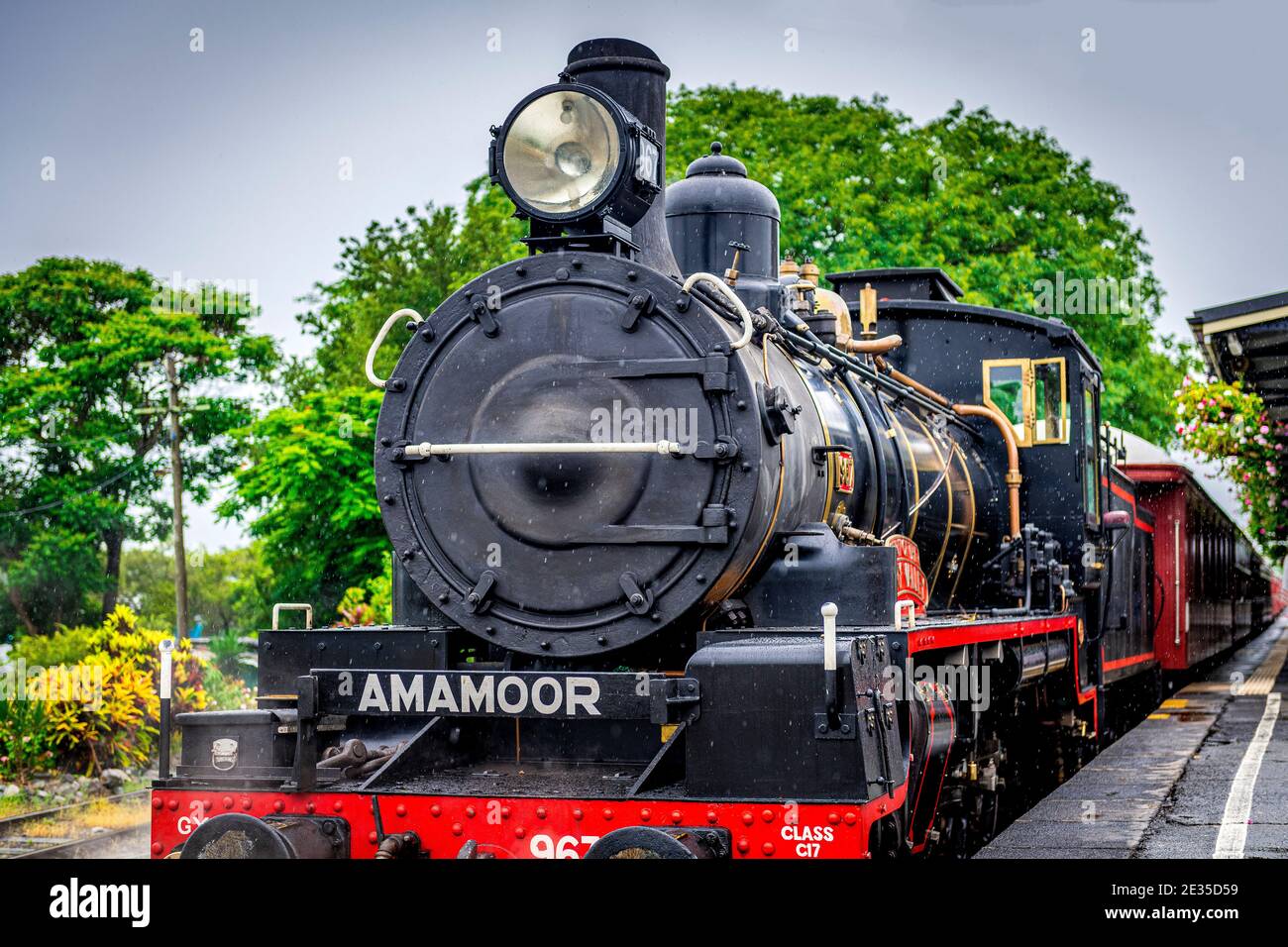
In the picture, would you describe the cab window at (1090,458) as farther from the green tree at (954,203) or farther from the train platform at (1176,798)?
the green tree at (954,203)

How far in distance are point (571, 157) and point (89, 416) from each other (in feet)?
92.1

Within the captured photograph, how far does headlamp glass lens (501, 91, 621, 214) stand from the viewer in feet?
18.2

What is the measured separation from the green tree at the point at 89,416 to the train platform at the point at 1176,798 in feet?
75.1

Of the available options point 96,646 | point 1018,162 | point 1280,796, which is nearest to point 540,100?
point 1280,796

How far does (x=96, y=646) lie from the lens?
570 inches

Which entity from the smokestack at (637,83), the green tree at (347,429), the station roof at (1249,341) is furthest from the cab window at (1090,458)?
the green tree at (347,429)

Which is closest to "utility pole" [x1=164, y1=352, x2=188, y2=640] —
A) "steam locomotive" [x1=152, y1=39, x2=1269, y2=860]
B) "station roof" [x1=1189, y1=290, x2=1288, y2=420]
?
"station roof" [x1=1189, y1=290, x2=1288, y2=420]

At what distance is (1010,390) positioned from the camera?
9688 mm

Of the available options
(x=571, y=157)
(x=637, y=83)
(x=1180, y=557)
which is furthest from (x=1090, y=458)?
(x=1180, y=557)

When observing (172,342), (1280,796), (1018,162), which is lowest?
(1280,796)

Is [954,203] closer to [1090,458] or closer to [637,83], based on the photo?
[1090,458]

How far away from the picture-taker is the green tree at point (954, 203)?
82.0 feet
